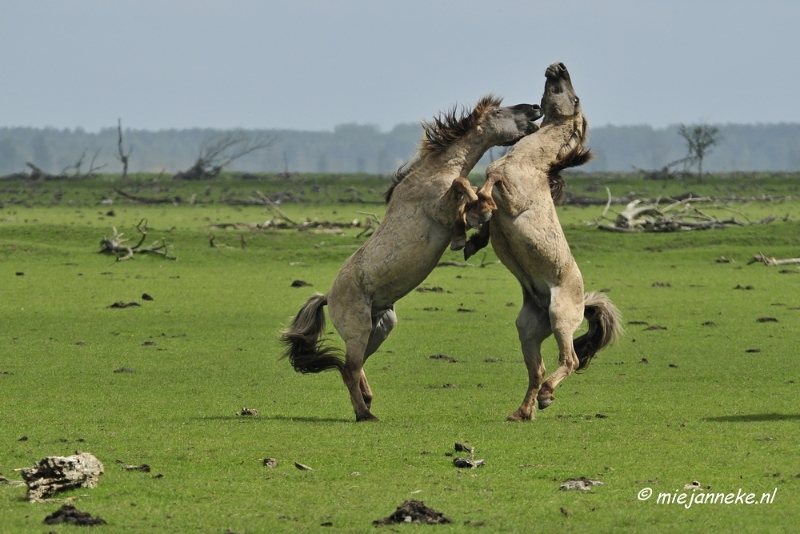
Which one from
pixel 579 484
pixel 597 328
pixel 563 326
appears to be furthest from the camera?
pixel 597 328

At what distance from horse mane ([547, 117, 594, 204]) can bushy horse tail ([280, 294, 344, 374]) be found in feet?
7.25

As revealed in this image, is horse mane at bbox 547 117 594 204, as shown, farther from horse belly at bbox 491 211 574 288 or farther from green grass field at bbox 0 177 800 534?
green grass field at bbox 0 177 800 534

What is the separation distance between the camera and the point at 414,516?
21.2 feet

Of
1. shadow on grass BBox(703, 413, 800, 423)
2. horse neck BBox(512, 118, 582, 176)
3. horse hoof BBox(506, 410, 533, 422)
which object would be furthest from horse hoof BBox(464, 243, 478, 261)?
shadow on grass BBox(703, 413, 800, 423)

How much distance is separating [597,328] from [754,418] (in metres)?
1.55

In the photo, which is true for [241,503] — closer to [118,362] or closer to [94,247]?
[118,362]

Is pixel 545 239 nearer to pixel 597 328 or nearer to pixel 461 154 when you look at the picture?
pixel 461 154

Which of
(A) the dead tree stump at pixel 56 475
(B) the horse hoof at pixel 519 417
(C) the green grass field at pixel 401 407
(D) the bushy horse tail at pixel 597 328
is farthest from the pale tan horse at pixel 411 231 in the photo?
(A) the dead tree stump at pixel 56 475

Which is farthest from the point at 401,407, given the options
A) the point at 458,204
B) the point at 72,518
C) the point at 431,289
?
the point at 431,289

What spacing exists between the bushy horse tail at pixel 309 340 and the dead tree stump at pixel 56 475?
360cm

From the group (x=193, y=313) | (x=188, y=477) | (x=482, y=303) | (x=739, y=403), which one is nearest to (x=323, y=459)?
(x=188, y=477)

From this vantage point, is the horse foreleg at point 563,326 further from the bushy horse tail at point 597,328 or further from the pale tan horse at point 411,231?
the pale tan horse at point 411,231

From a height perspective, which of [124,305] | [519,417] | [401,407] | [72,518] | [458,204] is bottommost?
[124,305]

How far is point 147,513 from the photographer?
22.1 feet
